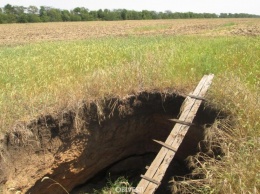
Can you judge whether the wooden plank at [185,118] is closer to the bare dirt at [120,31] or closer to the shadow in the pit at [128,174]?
the shadow in the pit at [128,174]

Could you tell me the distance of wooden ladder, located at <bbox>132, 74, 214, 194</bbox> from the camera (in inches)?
126

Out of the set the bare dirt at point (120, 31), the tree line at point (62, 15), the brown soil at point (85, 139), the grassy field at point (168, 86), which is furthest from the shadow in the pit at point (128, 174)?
the tree line at point (62, 15)

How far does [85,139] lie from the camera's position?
14.1 feet

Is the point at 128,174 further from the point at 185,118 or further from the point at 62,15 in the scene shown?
the point at 62,15

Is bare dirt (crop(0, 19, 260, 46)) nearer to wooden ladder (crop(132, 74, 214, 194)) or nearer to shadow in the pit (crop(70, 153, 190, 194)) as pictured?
shadow in the pit (crop(70, 153, 190, 194))

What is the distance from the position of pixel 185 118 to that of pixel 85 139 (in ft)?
4.85

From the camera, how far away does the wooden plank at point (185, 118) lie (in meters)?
3.26

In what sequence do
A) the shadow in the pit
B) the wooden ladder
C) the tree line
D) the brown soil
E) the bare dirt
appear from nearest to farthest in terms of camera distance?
the wooden ladder < the brown soil < the shadow in the pit < the bare dirt < the tree line

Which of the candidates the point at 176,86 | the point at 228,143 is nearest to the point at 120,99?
the point at 176,86

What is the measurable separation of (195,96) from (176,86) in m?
0.50

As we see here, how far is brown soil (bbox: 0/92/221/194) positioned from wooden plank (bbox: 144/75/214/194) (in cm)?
22

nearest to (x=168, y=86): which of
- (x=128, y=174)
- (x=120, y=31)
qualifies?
(x=128, y=174)

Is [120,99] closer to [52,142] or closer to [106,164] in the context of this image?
[52,142]

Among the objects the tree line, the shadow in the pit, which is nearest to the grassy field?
the shadow in the pit
